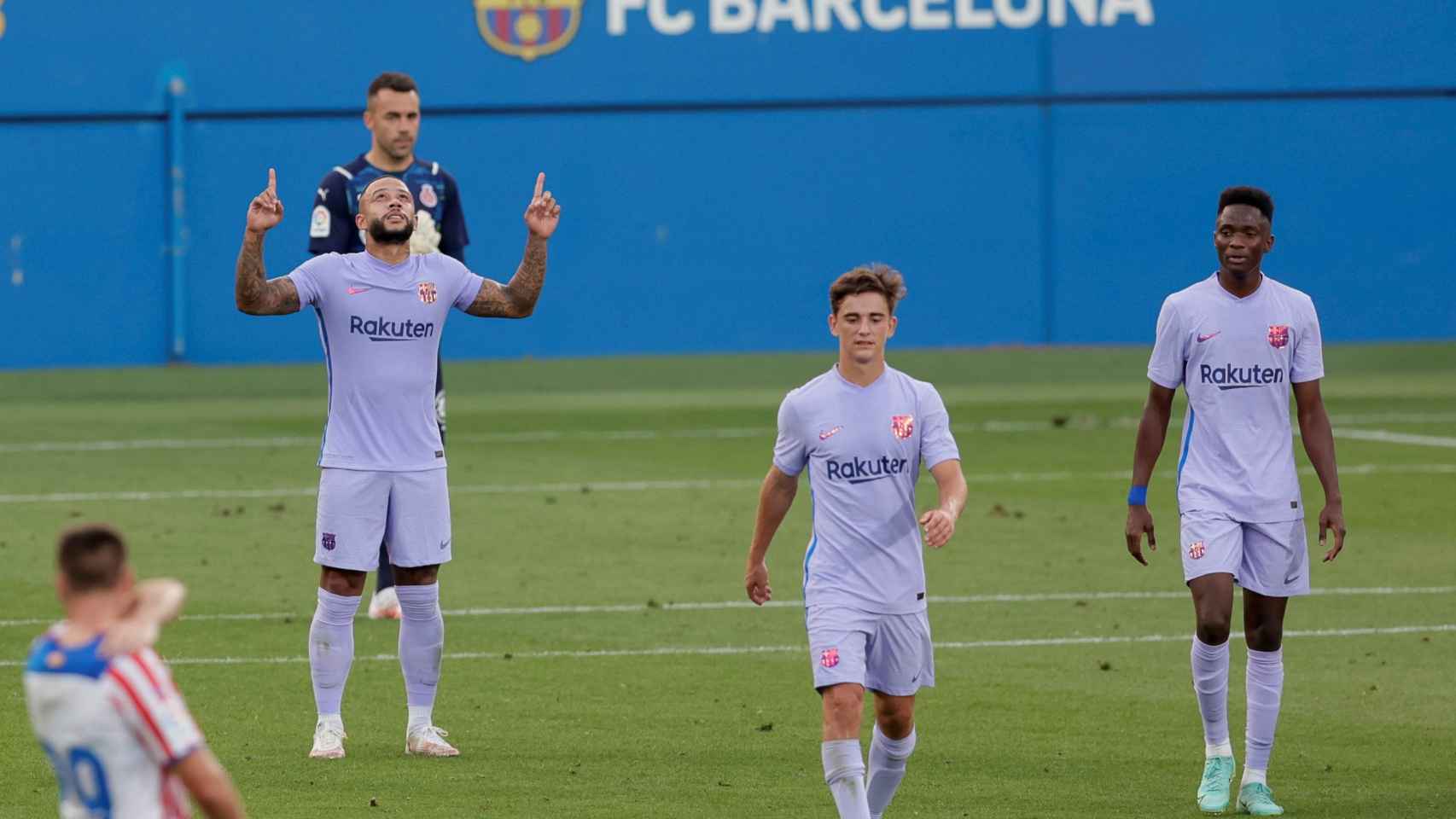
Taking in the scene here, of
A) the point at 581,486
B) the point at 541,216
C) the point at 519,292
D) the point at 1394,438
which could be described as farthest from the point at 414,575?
the point at 1394,438

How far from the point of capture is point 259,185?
29.5 meters

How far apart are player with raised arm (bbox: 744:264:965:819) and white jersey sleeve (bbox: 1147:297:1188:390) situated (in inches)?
55.3

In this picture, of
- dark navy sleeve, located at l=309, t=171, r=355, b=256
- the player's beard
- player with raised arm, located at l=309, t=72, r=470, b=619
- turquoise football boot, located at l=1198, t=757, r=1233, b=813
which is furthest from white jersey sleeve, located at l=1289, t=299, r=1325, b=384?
dark navy sleeve, located at l=309, t=171, r=355, b=256

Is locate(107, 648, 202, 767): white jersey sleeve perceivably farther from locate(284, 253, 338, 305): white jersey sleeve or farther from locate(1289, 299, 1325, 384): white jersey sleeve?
locate(1289, 299, 1325, 384): white jersey sleeve

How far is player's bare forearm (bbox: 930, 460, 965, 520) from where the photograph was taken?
7332mm

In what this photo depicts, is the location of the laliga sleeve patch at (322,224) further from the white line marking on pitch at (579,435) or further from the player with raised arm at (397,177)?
the white line marking on pitch at (579,435)

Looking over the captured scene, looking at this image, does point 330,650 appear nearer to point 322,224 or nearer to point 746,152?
point 322,224

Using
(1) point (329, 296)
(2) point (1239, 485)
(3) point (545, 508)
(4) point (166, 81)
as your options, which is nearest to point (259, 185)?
(4) point (166, 81)

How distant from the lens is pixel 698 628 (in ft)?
41.2

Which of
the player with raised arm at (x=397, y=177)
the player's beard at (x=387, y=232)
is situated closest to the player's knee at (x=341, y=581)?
the player's beard at (x=387, y=232)

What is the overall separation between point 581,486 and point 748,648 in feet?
22.8

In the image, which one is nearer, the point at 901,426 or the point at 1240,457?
the point at 901,426

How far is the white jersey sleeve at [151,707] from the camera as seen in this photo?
4574mm

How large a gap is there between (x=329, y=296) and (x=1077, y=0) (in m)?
22.6
